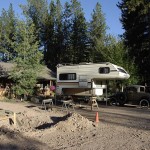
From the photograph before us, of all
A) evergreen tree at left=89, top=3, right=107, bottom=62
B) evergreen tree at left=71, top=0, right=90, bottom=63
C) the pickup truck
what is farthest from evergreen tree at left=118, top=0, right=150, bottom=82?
evergreen tree at left=71, top=0, right=90, bottom=63

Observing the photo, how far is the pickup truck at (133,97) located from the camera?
25.6 m

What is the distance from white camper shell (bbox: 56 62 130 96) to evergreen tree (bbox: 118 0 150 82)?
7302mm

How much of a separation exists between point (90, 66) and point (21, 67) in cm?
688

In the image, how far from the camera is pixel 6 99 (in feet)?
97.8

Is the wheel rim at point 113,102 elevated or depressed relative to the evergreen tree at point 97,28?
depressed

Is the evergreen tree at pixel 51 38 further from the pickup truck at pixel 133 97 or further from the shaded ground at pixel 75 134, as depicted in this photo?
the shaded ground at pixel 75 134

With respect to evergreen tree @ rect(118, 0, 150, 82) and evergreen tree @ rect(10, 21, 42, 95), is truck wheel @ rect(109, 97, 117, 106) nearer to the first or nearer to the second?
evergreen tree @ rect(10, 21, 42, 95)

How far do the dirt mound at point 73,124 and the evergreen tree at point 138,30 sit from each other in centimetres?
1974

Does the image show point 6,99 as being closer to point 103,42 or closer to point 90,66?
point 90,66

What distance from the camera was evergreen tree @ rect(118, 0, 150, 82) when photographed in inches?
1286

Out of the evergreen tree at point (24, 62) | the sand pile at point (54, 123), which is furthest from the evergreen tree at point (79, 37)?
the sand pile at point (54, 123)

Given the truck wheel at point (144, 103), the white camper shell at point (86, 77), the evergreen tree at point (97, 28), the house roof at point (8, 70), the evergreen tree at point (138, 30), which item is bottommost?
the truck wheel at point (144, 103)

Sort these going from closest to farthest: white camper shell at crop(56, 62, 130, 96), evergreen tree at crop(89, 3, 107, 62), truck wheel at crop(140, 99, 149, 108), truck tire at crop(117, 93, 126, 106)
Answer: truck wheel at crop(140, 99, 149, 108) → truck tire at crop(117, 93, 126, 106) → white camper shell at crop(56, 62, 130, 96) → evergreen tree at crop(89, 3, 107, 62)

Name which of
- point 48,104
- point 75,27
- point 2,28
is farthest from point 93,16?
point 48,104
